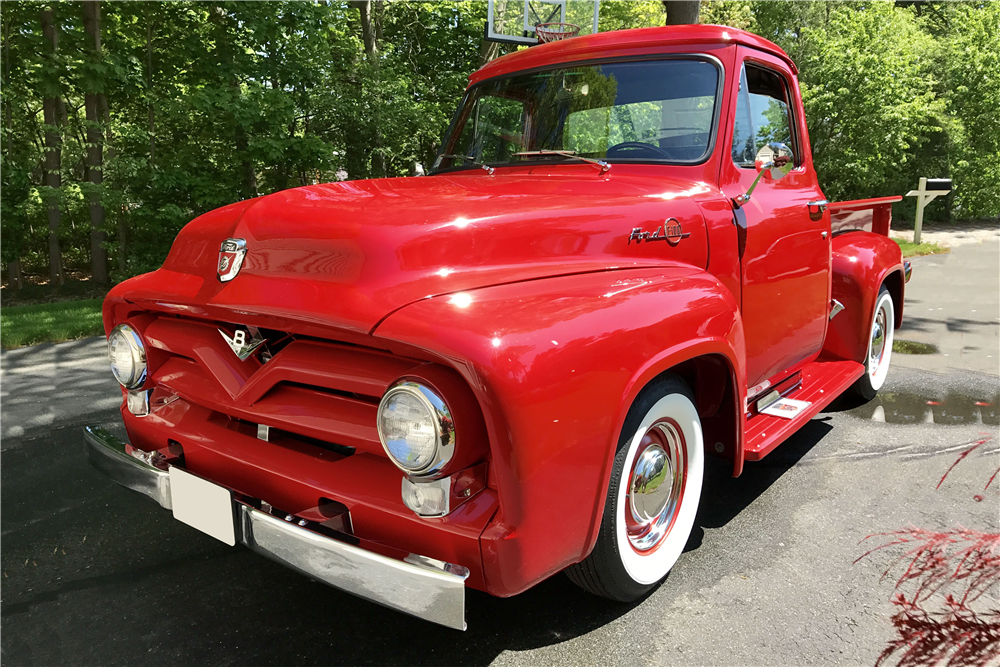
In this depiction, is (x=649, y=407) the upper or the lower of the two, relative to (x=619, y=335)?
lower

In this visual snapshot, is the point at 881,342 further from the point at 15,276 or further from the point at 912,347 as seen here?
the point at 15,276

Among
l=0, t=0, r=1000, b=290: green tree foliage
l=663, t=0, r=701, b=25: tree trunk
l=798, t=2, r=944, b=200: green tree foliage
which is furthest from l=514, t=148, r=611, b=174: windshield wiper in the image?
l=798, t=2, r=944, b=200: green tree foliage

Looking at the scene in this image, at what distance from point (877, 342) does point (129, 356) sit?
15.6ft

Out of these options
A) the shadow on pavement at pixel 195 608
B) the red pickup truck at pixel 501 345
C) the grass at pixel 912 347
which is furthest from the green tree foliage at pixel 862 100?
the shadow on pavement at pixel 195 608

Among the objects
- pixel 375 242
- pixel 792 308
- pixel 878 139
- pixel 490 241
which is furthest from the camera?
pixel 878 139

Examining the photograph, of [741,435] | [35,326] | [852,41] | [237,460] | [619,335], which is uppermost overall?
[852,41]

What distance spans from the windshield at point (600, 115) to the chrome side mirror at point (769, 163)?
9.2 inches

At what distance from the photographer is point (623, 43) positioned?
3.33m

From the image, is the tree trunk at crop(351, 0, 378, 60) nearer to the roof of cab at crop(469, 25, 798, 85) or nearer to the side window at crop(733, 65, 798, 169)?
the roof of cab at crop(469, 25, 798, 85)

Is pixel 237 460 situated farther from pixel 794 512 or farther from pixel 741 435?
pixel 794 512

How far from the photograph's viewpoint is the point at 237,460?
2.29 m

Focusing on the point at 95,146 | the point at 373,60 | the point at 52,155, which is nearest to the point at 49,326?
the point at 95,146

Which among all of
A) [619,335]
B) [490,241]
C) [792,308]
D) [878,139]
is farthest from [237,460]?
[878,139]

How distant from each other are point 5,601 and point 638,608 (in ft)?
7.64
